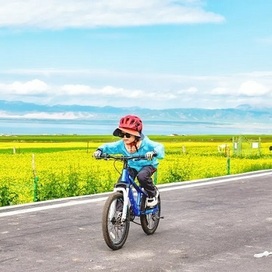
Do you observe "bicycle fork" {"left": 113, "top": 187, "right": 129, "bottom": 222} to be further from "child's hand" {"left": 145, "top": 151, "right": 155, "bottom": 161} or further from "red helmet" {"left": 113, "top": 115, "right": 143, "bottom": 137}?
"red helmet" {"left": 113, "top": 115, "right": 143, "bottom": 137}

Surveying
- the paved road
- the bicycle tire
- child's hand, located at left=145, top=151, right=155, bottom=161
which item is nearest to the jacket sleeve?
child's hand, located at left=145, top=151, right=155, bottom=161

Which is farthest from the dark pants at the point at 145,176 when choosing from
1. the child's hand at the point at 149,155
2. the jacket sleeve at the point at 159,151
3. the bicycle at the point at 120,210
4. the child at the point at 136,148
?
the child's hand at the point at 149,155

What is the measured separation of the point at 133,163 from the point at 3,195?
4560 mm

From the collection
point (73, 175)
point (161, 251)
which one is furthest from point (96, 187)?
point (161, 251)

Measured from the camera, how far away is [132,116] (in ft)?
25.2

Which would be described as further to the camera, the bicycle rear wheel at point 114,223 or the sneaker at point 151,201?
the sneaker at point 151,201

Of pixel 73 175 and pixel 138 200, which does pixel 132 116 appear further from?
pixel 73 175

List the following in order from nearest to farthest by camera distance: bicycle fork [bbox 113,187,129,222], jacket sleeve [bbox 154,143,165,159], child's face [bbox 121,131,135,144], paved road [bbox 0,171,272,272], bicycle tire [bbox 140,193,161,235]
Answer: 1. paved road [bbox 0,171,272,272]
2. bicycle fork [bbox 113,187,129,222]
3. jacket sleeve [bbox 154,143,165,159]
4. child's face [bbox 121,131,135,144]
5. bicycle tire [bbox 140,193,161,235]

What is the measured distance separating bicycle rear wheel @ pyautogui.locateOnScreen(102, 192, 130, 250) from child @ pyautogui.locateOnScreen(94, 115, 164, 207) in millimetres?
595

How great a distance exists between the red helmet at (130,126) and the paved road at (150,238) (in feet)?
4.72

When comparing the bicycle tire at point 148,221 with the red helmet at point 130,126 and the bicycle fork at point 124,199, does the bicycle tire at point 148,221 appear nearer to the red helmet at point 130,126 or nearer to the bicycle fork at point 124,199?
the bicycle fork at point 124,199

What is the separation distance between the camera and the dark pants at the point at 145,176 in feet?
25.5

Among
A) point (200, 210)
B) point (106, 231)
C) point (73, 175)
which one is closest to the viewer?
point (106, 231)

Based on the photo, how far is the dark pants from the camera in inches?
306
